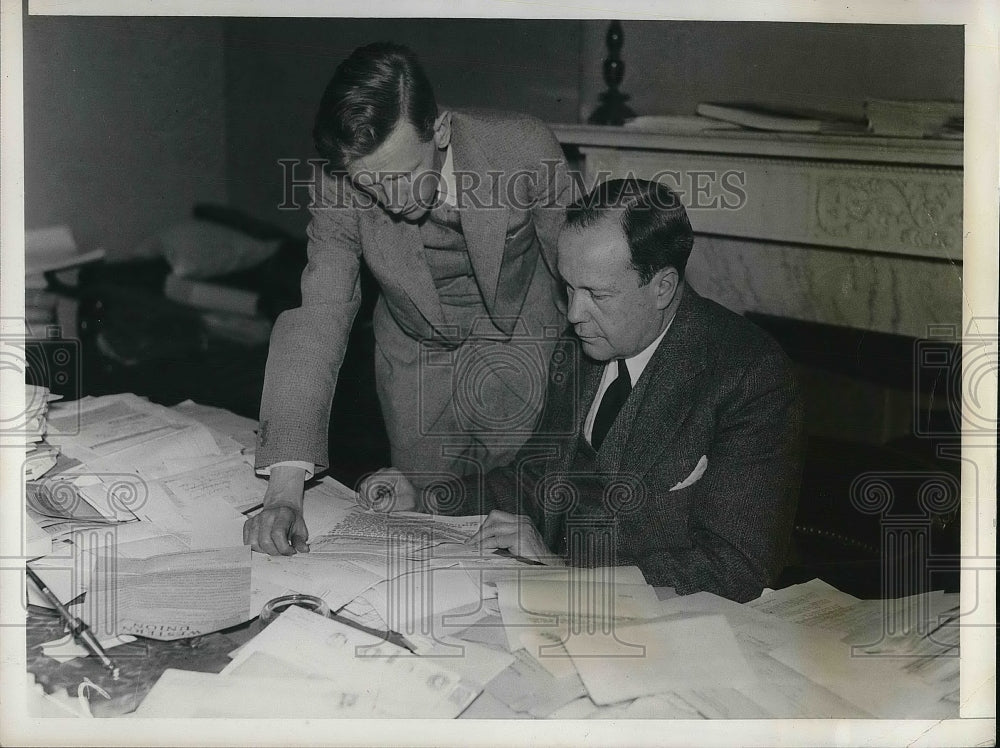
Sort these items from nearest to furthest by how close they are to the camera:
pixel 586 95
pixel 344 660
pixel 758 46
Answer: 1. pixel 344 660
2. pixel 758 46
3. pixel 586 95

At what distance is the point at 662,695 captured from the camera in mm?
1913

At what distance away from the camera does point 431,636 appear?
1.91 m

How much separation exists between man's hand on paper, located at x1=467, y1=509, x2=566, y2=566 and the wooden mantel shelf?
85 centimetres

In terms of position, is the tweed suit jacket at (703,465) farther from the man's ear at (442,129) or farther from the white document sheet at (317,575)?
the man's ear at (442,129)

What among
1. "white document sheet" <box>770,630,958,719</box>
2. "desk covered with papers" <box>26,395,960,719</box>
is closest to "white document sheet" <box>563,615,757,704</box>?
"desk covered with papers" <box>26,395,960,719</box>

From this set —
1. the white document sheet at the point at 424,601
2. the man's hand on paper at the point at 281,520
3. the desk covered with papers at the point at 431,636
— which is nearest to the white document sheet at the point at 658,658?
the desk covered with papers at the point at 431,636

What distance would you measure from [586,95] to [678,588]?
1111 millimetres

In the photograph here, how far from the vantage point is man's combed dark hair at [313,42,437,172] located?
1.97 metres

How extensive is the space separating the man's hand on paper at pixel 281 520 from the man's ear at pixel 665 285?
0.83 metres

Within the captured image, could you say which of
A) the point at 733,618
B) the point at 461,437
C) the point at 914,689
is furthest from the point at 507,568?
the point at 914,689

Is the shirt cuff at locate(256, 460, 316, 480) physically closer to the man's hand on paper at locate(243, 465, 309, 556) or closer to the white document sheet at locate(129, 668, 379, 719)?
the man's hand on paper at locate(243, 465, 309, 556)

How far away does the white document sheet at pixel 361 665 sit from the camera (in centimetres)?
188

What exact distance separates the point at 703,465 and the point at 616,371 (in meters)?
0.26

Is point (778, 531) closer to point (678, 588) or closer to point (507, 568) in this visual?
point (678, 588)
